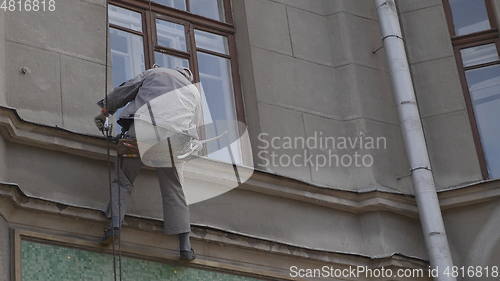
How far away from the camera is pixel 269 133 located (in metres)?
12.2

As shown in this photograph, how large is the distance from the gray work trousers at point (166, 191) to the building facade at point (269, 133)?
167mm

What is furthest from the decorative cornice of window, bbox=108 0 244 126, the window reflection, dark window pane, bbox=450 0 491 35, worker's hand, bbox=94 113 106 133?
dark window pane, bbox=450 0 491 35

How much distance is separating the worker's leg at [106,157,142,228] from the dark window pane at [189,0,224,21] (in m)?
2.36

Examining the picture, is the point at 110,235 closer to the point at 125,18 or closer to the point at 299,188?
the point at 299,188

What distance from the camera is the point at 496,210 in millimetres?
12266

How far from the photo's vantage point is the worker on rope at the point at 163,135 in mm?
10555

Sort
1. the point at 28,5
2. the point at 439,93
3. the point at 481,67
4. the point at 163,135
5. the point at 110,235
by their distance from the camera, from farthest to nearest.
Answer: the point at 481,67, the point at 439,93, the point at 28,5, the point at 163,135, the point at 110,235

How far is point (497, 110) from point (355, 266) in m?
2.24

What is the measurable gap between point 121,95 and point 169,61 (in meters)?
1.48

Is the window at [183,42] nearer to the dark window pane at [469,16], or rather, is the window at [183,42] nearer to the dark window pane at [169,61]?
the dark window pane at [169,61]

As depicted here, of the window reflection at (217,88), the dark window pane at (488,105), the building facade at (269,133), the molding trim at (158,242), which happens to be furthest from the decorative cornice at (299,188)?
the window reflection at (217,88)

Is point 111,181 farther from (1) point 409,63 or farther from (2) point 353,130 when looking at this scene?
(1) point 409,63

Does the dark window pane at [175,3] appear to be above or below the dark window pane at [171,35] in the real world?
above
